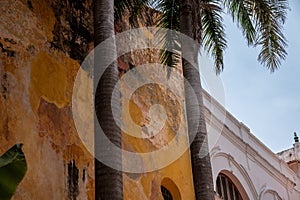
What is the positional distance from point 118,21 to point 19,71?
159 inches

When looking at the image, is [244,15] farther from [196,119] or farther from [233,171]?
[233,171]

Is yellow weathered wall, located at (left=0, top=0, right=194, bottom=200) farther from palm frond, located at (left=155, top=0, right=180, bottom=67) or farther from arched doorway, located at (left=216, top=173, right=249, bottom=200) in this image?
arched doorway, located at (left=216, top=173, right=249, bottom=200)

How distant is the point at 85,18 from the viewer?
489 inches

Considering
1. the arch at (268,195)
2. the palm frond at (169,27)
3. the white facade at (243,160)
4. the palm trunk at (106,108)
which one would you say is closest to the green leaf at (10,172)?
the palm trunk at (106,108)

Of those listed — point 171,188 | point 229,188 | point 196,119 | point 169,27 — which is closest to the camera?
point 196,119

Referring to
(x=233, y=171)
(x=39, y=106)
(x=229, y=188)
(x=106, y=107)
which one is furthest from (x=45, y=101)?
(x=229, y=188)

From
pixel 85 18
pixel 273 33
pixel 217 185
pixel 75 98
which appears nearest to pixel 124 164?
pixel 75 98

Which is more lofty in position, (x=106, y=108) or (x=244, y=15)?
(x=244, y=15)

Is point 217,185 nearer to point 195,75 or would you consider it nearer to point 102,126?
point 195,75

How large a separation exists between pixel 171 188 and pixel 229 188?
4530 millimetres

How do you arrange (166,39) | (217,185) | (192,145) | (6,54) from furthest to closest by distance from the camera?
(217,185) → (166,39) → (192,145) → (6,54)

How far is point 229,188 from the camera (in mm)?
18016

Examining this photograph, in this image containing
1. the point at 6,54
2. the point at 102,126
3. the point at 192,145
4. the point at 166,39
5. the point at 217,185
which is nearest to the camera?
the point at 102,126

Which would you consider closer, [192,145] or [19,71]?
[19,71]
